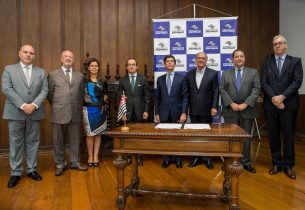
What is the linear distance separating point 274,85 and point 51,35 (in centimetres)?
360

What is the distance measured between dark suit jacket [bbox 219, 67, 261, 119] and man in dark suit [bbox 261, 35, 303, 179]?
0.11m

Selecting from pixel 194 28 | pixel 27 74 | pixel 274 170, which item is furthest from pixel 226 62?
pixel 27 74

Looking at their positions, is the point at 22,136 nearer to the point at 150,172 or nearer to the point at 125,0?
the point at 150,172

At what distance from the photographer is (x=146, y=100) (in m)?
3.97

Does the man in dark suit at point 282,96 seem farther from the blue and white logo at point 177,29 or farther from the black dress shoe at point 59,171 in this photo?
the black dress shoe at point 59,171

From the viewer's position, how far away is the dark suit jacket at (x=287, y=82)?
3.31 m

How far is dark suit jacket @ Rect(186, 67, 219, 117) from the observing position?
12.2 feet

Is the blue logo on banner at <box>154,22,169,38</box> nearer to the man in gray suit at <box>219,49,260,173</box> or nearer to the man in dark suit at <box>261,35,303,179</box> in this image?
the man in gray suit at <box>219,49,260,173</box>

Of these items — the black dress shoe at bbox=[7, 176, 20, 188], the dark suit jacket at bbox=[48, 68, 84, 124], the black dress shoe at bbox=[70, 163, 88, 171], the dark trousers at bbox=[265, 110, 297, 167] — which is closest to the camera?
the black dress shoe at bbox=[7, 176, 20, 188]

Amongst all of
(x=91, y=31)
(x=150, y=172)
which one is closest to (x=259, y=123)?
(x=150, y=172)

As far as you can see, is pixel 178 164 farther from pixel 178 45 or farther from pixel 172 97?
pixel 178 45

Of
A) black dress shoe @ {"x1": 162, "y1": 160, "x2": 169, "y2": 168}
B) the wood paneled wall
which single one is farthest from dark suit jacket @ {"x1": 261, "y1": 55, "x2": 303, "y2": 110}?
the wood paneled wall

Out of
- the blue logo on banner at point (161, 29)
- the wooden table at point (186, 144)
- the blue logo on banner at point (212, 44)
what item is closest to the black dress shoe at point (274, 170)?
the wooden table at point (186, 144)

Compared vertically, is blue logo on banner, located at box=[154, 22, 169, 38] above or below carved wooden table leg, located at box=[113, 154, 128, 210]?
above
